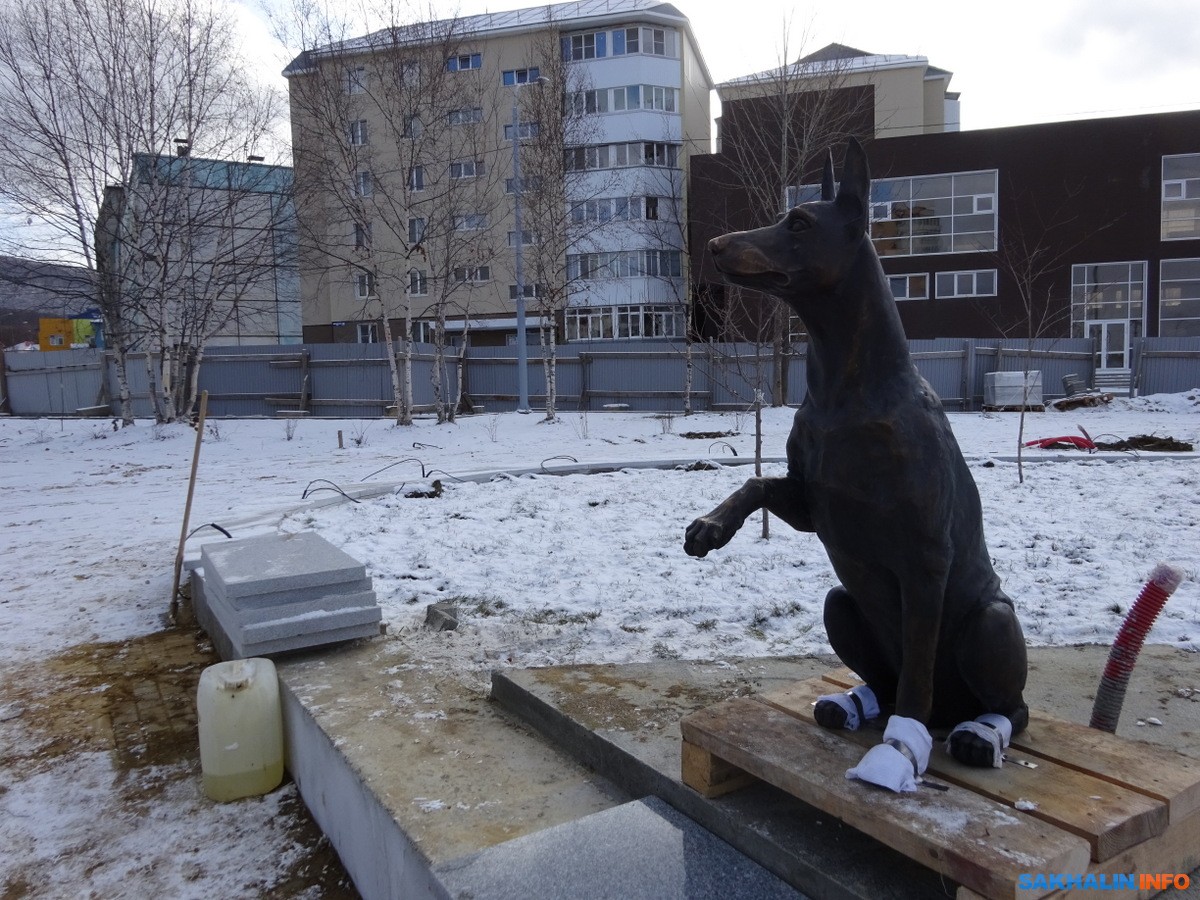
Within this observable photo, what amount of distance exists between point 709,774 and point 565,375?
961 inches

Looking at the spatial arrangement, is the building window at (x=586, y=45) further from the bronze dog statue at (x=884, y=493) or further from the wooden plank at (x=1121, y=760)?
the wooden plank at (x=1121, y=760)

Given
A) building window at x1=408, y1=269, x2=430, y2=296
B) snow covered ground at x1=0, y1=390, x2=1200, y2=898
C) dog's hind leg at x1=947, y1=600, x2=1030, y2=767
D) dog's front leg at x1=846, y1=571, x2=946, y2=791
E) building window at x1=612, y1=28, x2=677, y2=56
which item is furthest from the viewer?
building window at x1=612, y1=28, x2=677, y2=56

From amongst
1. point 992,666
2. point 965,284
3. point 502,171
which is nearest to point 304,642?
point 992,666

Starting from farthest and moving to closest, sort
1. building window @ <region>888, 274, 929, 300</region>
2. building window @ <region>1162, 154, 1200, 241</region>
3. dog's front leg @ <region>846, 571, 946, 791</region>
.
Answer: building window @ <region>888, 274, 929, 300</region> < building window @ <region>1162, 154, 1200, 241</region> < dog's front leg @ <region>846, 571, 946, 791</region>

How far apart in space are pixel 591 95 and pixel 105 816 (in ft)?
122

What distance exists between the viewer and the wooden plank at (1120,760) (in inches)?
75.6

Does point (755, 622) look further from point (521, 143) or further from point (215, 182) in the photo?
point (215, 182)

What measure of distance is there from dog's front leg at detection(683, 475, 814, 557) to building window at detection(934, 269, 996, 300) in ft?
107

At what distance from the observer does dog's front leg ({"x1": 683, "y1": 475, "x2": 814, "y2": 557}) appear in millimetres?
2135

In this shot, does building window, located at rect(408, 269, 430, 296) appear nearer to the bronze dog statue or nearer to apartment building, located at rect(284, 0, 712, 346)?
apartment building, located at rect(284, 0, 712, 346)

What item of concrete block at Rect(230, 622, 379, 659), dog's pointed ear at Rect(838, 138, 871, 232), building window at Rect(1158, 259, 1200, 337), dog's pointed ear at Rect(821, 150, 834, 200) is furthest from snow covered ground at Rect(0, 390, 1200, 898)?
building window at Rect(1158, 259, 1200, 337)

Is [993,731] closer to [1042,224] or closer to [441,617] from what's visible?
[441,617]

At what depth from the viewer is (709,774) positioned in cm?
229

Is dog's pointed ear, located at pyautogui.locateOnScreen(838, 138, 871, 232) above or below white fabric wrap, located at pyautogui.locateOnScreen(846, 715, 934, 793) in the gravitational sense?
above
